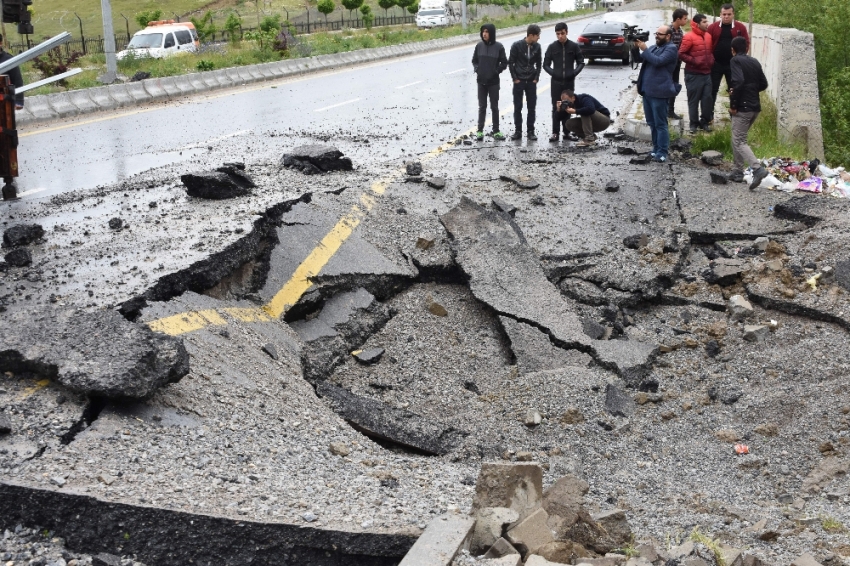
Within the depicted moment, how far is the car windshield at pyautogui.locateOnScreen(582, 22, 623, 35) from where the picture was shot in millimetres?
28156

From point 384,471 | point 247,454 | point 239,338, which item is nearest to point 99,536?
point 247,454

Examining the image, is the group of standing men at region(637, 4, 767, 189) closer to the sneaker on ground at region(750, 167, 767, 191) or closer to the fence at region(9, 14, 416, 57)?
the sneaker on ground at region(750, 167, 767, 191)

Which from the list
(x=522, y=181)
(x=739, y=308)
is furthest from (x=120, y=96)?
(x=739, y=308)

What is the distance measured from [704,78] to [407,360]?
331 inches

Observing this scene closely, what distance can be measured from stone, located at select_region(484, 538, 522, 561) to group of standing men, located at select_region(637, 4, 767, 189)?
732 centimetres

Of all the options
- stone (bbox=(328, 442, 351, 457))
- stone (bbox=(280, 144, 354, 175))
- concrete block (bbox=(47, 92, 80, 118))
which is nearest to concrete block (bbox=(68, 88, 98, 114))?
concrete block (bbox=(47, 92, 80, 118))

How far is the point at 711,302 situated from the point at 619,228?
1484 mm

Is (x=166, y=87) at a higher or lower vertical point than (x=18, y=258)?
higher

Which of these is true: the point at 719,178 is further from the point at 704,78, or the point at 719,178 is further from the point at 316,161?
the point at 316,161

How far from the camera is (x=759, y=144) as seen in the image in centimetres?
1154

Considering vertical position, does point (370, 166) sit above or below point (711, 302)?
above

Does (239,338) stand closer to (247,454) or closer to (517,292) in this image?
(247,454)

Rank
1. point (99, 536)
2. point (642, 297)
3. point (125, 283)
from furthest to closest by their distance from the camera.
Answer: point (642, 297) → point (125, 283) → point (99, 536)

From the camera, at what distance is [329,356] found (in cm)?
593
